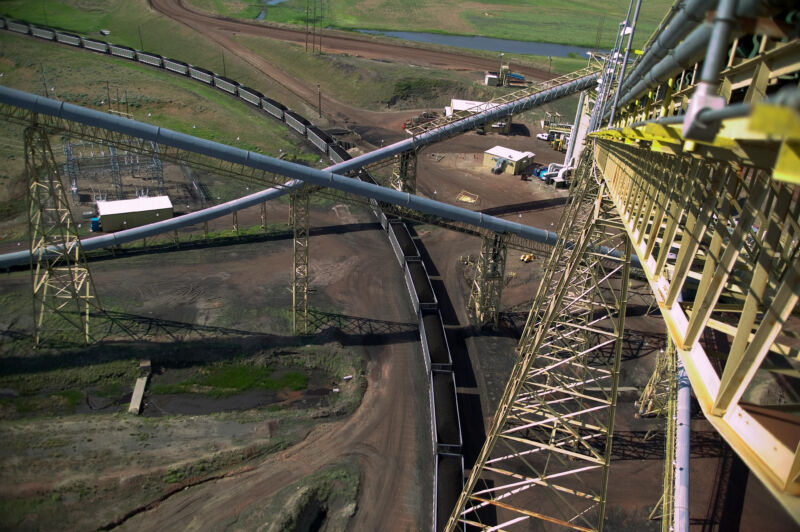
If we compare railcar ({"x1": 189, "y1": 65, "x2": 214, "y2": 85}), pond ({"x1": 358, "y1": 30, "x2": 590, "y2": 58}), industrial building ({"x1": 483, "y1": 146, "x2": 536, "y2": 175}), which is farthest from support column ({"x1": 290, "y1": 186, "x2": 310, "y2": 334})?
pond ({"x1": 358, "y1": 30, "x2": 590, "y2": 58})

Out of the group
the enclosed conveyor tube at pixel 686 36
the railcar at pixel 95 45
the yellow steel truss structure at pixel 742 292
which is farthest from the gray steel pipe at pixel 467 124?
the railcar at pixel 95 45

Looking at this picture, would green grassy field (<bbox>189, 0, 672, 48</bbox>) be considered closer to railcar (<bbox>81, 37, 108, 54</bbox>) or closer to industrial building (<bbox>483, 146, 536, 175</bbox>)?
railcar (<bbox>81, 37, 108, 54</bbox>)

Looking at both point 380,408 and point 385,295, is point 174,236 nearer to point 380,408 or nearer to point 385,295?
point 385,295

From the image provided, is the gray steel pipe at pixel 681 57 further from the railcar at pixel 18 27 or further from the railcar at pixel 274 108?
the railcar at pixel 18 27

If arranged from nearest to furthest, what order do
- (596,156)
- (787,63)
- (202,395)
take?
1. (787,63)
2. (596,156)
3. (202,395)

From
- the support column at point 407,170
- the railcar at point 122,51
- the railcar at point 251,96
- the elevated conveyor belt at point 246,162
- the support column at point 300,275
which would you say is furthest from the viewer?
the railcar at point 122,51

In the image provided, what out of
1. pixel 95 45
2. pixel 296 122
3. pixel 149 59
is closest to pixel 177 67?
pixel 149 59

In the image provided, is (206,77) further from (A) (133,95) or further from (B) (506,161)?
(B) (506,161)

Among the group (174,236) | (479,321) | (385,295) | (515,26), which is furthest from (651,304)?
(515,26)
